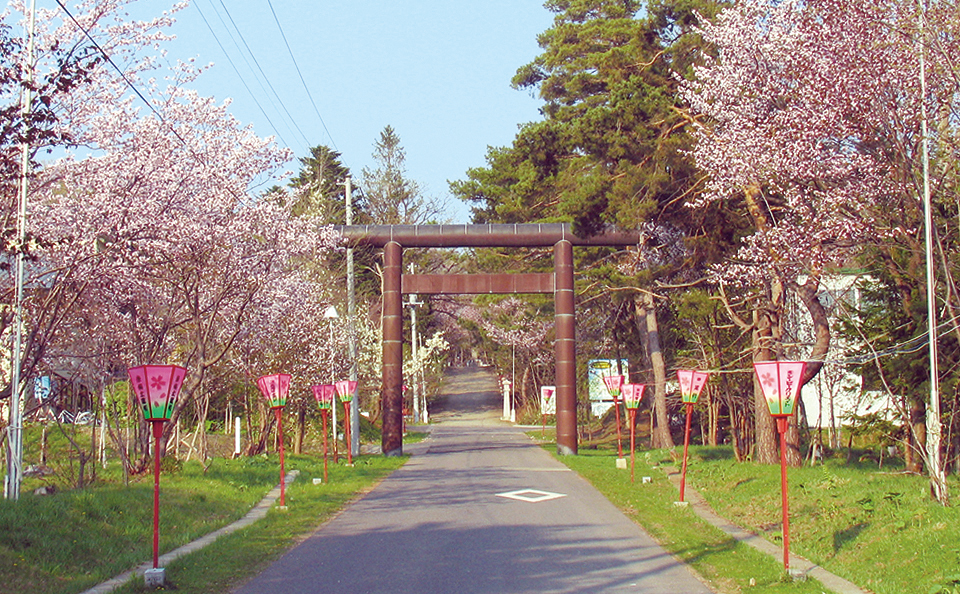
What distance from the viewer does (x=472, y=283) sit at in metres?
27.5

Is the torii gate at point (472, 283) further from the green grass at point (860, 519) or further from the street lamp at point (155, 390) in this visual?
the street lamp at point (155, 390)

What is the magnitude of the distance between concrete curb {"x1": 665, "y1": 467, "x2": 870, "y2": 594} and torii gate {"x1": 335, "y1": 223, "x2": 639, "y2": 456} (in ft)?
32.1

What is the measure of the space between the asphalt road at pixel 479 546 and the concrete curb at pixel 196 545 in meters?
1.31

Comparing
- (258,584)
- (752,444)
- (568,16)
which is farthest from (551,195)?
(258,584)

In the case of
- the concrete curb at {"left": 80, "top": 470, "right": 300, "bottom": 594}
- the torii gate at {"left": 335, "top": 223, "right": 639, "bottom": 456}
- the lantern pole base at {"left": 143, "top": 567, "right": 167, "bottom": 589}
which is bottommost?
the concrete curb at {"left": 80, "top": 470, "right": 300, "bottom": 594}

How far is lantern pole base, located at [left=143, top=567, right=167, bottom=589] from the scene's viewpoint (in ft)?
29.6

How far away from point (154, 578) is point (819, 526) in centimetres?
890

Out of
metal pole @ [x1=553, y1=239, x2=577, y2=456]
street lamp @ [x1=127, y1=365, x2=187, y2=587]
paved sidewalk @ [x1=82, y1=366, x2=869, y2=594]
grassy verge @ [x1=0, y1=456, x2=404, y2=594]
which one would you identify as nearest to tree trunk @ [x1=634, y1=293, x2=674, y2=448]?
metal pole @ [x1=553, y1=239, x2=577, y2=456]

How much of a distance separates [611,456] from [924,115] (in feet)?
60.5

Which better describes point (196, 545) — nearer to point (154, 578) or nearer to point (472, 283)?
point (154, 578)

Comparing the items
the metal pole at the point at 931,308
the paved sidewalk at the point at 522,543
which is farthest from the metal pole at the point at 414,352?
the metal pole at the point at 931,308

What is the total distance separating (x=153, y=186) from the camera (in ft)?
47.9

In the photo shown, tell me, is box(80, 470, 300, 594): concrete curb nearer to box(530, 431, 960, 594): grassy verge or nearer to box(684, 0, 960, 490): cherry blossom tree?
box(530, 431, 960, 594): grassy verge

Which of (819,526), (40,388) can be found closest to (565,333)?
(819,526)
